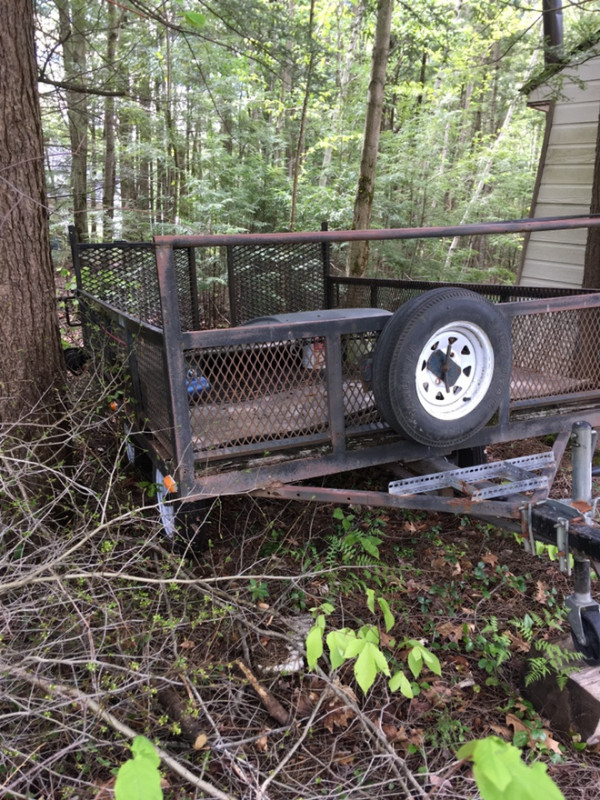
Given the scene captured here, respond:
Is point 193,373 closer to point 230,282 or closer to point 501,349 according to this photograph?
point 501,349

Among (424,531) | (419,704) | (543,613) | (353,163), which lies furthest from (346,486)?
(353,163)

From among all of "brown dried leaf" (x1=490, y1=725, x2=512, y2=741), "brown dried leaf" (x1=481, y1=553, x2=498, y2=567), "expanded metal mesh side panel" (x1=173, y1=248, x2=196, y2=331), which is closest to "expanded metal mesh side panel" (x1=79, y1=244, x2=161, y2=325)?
"expanded metal mesh side panel" (x1=173, y1=248, x2=196, y2=331)

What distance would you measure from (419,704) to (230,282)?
4639 mm

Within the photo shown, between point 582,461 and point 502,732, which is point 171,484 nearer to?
point 502,732

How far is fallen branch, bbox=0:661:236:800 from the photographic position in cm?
214

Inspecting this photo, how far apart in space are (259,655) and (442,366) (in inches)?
68.1

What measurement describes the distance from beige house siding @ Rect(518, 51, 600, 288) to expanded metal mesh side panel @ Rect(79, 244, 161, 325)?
557cm

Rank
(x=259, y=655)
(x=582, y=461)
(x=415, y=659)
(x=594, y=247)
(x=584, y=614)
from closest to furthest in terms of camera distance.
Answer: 1. (x=415, y=659)
2. (x=584, y=614)
3. (x=259, y=655)
4. (x=582, y=461)
5. (x=594, y=247)

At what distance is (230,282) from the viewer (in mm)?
6371

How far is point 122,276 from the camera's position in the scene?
20.6ft

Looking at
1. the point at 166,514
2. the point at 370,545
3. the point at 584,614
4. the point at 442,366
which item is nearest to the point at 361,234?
the point at 442,366

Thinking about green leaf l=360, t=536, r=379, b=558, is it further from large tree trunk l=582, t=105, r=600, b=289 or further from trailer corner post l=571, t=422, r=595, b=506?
large tree trunk l=582, t=105, r=600, b=289

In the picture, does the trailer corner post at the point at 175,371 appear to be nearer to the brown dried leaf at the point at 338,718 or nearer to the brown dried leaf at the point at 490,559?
the brown dried leaf at the point at 338,718

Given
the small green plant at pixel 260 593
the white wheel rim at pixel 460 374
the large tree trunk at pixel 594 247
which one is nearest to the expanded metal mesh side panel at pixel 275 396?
the white wheel rim at pixel 460 374
